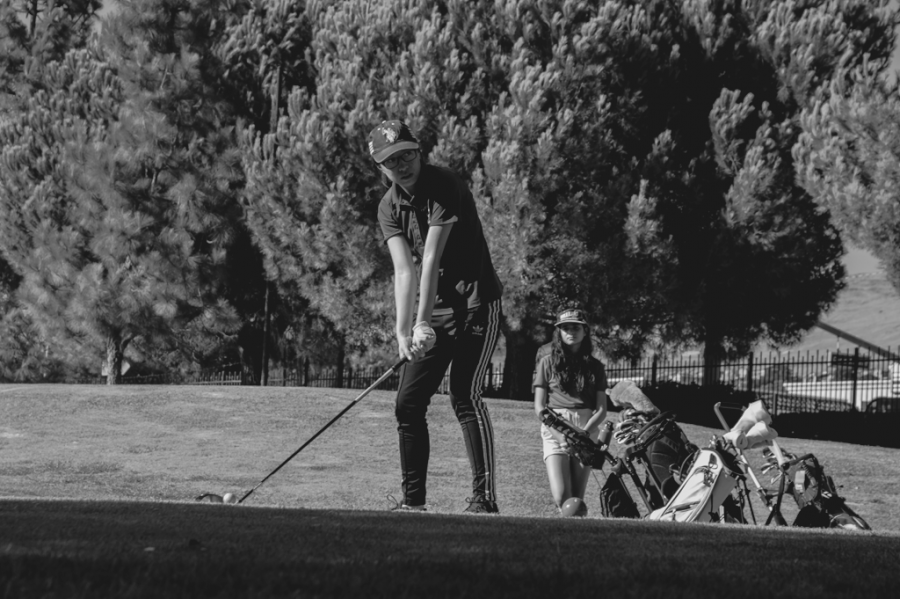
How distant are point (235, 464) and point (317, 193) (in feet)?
35.0

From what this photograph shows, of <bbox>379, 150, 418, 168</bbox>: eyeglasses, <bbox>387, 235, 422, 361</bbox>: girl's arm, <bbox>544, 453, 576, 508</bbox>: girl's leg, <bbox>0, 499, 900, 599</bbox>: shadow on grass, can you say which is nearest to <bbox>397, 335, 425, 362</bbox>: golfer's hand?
<bbox>387, 235, 422, 361</bbox>: girl's arm

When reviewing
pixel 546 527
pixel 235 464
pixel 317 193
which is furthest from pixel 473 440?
pixel 317 193

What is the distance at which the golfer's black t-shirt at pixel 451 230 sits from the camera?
19.2ft

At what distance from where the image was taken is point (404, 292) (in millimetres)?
5828

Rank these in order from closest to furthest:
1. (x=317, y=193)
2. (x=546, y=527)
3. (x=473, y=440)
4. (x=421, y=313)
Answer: (x=546, y=527) → (x=421, y=313) → (x=473, y=440) → (x=317, y=193)

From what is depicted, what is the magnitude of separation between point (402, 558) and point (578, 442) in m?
4.49

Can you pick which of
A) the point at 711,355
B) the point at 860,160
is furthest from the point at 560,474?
the point at 711,355

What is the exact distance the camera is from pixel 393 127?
5785 millimetres

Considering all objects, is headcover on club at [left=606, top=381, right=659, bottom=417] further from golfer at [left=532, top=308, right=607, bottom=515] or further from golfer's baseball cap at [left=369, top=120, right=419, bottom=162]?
golfer's baseball cap at [left=369, top=120, right=419, bottom=162]

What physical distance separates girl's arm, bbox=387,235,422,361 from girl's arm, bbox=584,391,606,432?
2.82 meters

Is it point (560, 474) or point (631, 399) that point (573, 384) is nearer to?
point (631, 399)

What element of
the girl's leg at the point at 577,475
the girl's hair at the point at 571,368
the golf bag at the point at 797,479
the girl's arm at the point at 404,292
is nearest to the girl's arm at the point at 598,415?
the girl's hair at the point at 571,368

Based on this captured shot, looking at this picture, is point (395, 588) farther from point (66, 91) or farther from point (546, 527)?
point (66, 91)

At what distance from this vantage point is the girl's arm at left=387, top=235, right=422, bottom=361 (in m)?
5.73
